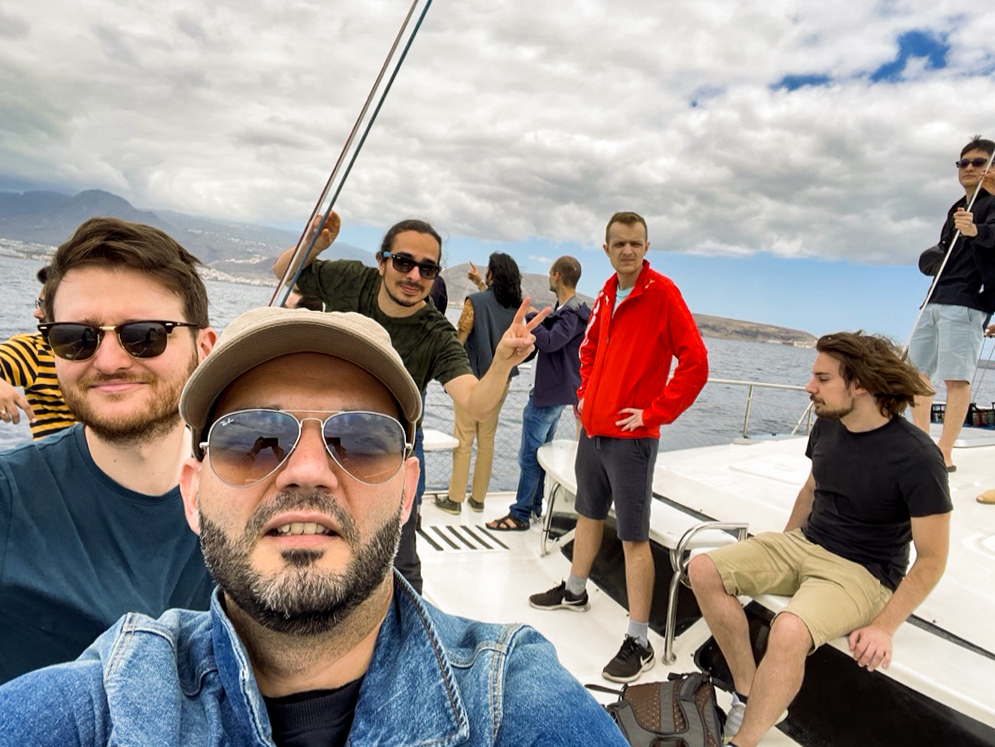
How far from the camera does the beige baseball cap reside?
2.98ft

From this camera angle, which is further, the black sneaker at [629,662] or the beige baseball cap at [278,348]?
the black sneaker at [629,662]

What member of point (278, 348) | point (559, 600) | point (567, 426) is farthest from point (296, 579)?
point (567, 426)

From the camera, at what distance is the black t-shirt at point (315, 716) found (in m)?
0.81

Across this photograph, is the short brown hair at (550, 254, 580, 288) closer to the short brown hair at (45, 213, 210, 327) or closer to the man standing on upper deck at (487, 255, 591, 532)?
the man standing on upper deck at (487, 255, 591, 532)

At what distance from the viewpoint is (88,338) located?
4.35ft

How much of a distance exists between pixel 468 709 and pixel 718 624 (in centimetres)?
186

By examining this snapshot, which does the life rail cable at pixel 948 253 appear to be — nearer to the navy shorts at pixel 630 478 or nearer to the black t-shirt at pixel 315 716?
the navy shorts at pixel 630 478

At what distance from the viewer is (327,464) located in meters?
0.90

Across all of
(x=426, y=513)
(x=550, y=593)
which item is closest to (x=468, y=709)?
(x=550, y=593)

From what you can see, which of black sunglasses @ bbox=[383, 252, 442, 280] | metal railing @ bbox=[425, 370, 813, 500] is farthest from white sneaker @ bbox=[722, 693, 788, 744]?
metal railing @ bbox=[425, 370, 813, 500]

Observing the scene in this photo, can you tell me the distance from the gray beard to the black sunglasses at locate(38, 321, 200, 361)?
66 centimetres

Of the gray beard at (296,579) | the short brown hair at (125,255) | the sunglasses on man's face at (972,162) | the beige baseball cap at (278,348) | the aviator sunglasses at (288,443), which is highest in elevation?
the sunglasses on man's face at (972,162)

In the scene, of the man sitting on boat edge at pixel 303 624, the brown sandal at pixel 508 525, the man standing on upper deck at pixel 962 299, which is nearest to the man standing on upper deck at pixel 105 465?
the man sitting on boat edge at pixel 303 624

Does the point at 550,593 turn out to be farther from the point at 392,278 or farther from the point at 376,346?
the point at 376,346
